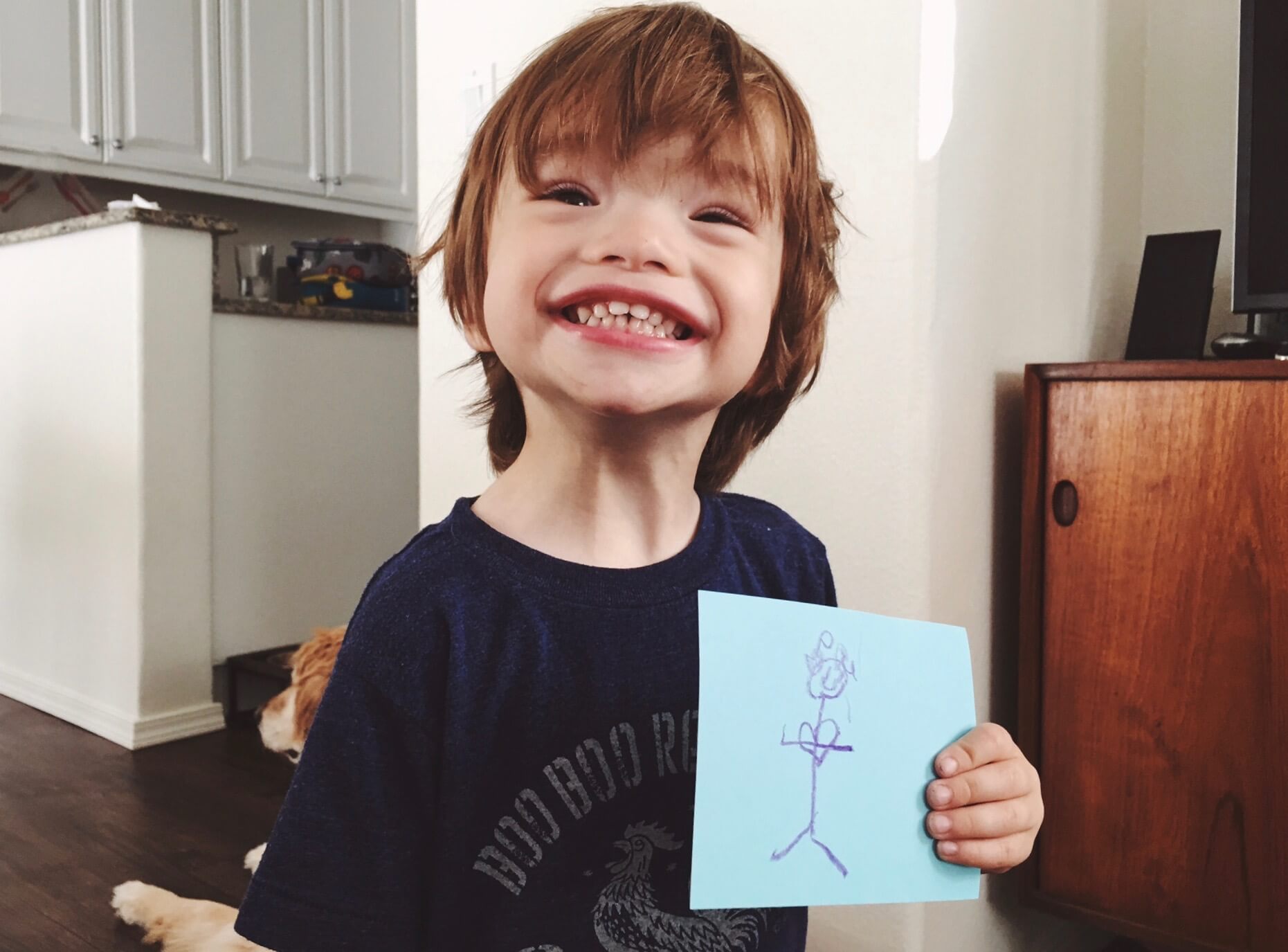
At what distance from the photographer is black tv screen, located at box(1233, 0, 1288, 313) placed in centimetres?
112

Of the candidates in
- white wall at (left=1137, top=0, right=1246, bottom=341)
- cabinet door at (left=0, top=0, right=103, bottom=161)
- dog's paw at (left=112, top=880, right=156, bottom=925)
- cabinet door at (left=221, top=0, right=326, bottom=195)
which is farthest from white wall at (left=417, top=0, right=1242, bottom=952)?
cabinet door at (left=221, top=0, right=326, bottom=195)

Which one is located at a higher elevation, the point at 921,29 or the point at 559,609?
the point at 921,29

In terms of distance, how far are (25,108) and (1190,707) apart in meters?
3.12

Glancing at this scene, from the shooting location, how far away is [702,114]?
1.69 ft

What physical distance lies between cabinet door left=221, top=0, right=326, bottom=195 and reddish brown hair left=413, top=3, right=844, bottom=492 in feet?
9.94

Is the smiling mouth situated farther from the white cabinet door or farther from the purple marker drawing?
the white cabinet door

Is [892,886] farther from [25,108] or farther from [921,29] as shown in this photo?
[25,108]

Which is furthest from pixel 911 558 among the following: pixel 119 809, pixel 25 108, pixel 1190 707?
pixel 25 108

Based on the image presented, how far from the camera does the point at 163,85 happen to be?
3.11 metres

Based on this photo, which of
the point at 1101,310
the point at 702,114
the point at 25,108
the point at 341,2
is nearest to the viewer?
the point at 702,114

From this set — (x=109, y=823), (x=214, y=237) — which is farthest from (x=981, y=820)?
(x=214, y=237)

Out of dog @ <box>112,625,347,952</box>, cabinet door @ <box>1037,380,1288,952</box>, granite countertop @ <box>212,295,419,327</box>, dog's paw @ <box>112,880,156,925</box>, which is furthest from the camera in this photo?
granite countertop @ <box>212,295,419,327</box>

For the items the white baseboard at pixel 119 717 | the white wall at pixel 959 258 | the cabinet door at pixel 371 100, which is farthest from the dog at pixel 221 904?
the cabinet door at pixel 371 100

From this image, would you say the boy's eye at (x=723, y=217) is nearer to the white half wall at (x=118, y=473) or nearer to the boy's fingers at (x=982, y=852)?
the boy's fingers at (x=982, y=852)
